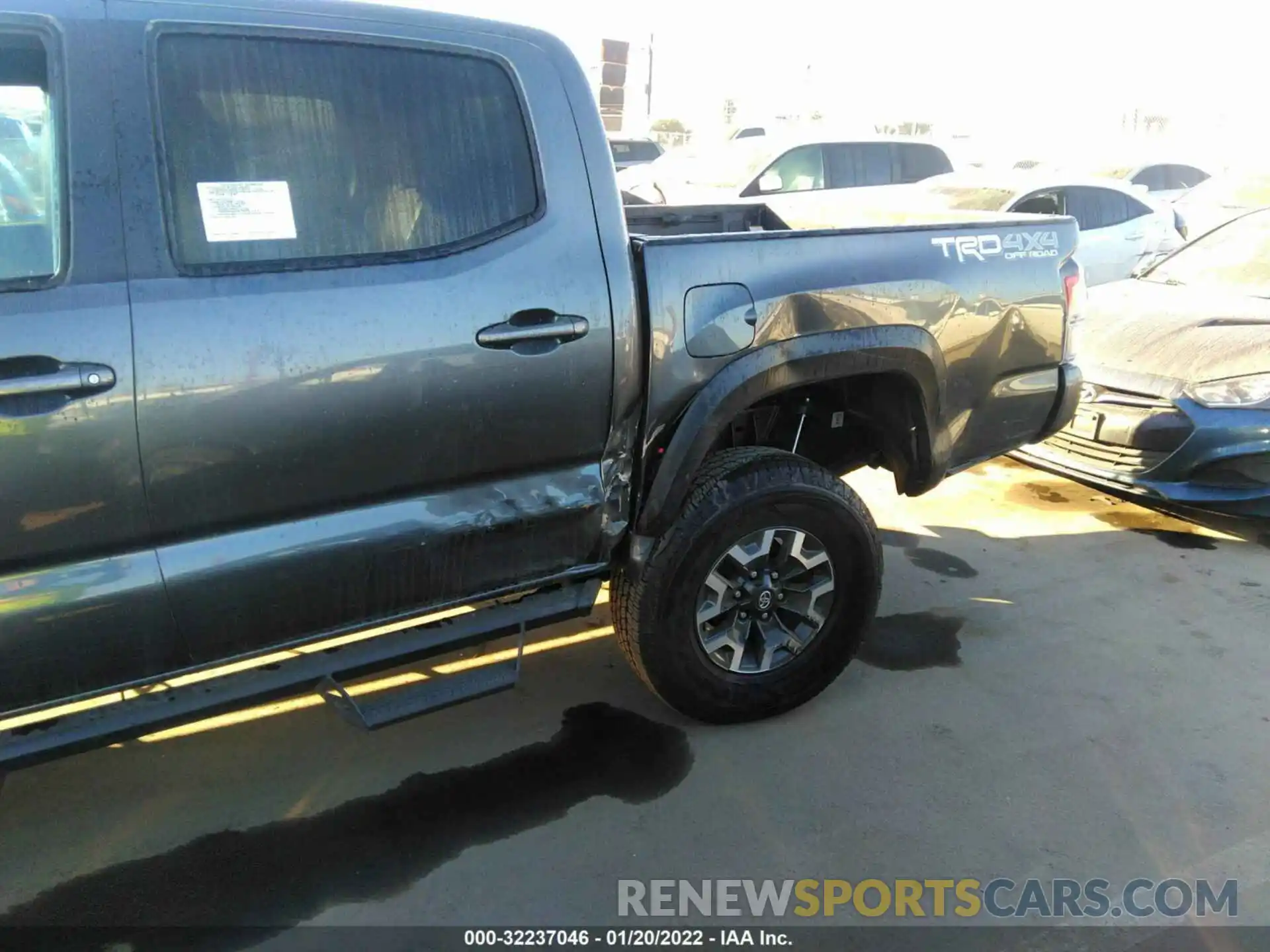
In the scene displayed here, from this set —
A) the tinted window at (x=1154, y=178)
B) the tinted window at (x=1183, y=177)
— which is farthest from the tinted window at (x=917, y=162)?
the tinted window at (x=1183, y=177)

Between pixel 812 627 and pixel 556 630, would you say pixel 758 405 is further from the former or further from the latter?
pixel 556 630

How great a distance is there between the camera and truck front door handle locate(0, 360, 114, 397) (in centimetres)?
188

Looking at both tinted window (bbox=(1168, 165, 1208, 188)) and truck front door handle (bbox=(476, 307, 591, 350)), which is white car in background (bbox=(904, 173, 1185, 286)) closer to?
tinted window (bbox=(1168, 165, 1208, 188))

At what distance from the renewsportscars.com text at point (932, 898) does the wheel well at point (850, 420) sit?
1305mm

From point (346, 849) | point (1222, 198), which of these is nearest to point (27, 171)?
point (346, 849)

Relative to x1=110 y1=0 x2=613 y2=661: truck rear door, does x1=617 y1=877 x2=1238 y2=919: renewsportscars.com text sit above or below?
below

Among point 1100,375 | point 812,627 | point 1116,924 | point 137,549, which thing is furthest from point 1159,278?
point 137,549

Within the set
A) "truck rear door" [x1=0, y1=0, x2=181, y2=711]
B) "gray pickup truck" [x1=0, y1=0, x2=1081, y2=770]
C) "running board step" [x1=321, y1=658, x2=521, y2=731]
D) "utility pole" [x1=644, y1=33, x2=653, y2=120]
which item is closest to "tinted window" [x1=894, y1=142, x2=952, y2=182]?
"gray pickup truck" [x1=0, y1=0, x2=1081, y2=770]

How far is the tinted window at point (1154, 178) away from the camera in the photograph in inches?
506

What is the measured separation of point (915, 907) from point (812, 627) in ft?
3.06

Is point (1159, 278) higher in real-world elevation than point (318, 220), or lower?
lower

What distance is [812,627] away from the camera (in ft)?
10.3

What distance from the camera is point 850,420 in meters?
3.54

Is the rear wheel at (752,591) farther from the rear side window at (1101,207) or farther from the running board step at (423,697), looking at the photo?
the rear side window at (1101,207)
